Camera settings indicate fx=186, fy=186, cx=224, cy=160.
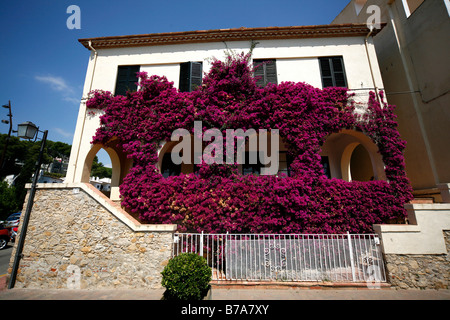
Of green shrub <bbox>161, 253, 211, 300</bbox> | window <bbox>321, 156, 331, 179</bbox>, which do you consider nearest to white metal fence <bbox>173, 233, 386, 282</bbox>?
green shrub <bbox>161, 253, 211, 300</bbox>

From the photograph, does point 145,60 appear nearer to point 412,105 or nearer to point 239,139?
point 239,139

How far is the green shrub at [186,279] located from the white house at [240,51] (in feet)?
23.0

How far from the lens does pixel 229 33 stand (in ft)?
29.9

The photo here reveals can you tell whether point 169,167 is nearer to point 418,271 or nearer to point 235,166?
point 235,166

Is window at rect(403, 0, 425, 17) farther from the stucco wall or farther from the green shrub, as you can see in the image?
the green shrub

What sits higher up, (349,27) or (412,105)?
(349,27)

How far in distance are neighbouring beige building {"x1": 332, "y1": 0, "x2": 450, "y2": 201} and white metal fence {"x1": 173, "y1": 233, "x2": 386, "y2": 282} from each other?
492 cm

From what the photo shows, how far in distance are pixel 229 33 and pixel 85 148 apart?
8.68 metres

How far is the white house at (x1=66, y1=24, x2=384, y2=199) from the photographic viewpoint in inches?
347

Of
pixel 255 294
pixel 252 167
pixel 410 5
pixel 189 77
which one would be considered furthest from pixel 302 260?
pixel 410 5

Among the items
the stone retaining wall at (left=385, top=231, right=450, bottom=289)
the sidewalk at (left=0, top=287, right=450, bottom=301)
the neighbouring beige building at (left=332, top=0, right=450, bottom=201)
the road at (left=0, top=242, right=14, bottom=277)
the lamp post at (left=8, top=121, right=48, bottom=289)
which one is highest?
the neighbouring beige building at (left=332, top=0, right=450, bottom=201)

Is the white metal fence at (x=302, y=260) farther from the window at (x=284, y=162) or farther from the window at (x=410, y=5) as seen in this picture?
the window at (x=410, y=5)
